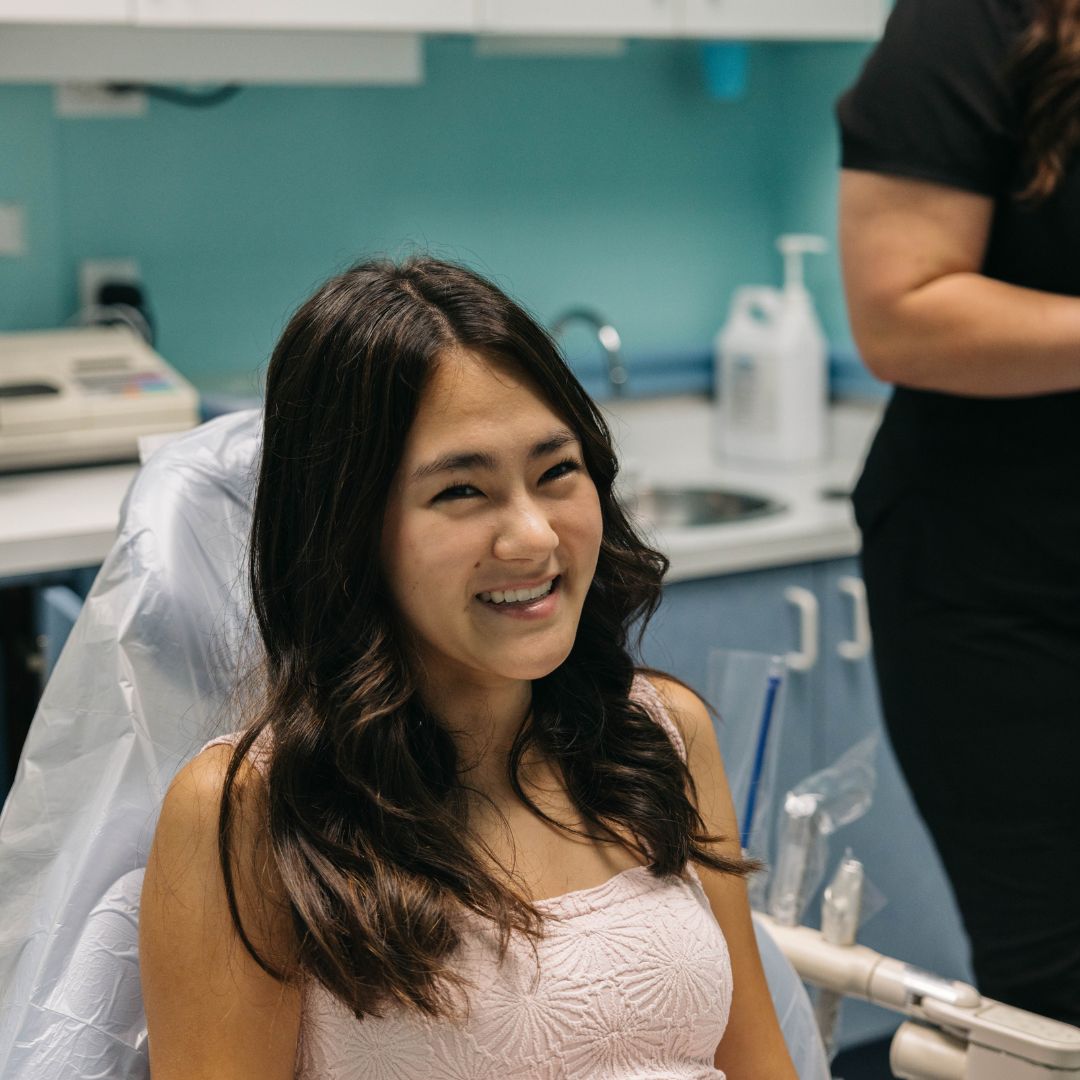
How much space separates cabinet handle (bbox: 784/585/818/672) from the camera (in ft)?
8.14

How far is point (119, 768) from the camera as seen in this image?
1.17m

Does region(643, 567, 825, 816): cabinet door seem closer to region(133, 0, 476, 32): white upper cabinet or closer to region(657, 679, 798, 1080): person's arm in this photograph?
region(133, 0, 476, 32): white upper cabinet

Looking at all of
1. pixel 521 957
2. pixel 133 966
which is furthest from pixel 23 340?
pixel 521 957

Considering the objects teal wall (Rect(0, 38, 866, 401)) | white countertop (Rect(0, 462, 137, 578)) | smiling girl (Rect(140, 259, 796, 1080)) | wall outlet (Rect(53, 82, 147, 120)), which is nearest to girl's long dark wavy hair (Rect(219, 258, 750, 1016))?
smiling girl (Rect(140, 259, 796, 1080))

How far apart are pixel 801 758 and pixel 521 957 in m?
1.54

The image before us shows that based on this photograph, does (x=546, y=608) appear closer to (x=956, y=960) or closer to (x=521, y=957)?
(x=521, y=957)

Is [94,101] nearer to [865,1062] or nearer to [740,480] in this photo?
[740,480]

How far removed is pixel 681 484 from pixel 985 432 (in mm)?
1398

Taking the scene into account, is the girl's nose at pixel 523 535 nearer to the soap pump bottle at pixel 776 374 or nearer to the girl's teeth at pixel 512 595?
the girl's teeth at pixel 512 595

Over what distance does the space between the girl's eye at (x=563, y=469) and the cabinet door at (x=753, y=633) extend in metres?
1.25

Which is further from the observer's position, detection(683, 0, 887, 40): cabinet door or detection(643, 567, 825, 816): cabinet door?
detection(683, 0, 887, 40): cabinet door

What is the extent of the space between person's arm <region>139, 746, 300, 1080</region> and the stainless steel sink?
5.98 ft

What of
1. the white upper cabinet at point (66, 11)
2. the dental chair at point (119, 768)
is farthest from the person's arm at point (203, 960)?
the white upper cabinet at point (66, 11)

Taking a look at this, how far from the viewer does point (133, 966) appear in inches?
44.0
